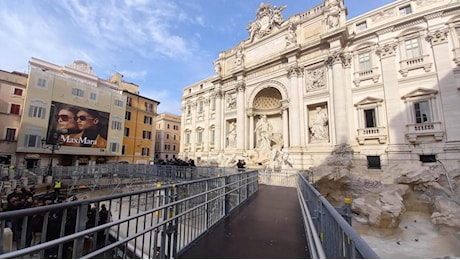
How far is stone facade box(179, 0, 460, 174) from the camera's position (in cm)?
1323

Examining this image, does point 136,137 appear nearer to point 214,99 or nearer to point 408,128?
point 214,99

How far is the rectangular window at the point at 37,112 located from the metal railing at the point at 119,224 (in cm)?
2202

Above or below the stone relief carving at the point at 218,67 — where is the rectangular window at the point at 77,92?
below

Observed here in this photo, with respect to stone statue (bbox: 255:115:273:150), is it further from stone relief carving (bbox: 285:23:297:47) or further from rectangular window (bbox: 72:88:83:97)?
rectangular window (bbox: 72:88:83:97)

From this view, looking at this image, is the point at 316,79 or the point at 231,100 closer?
the point at 316,79

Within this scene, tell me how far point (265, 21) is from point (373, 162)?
17613mm

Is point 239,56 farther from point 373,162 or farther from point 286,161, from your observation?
point 373,162

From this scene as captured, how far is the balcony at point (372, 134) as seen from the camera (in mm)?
14453

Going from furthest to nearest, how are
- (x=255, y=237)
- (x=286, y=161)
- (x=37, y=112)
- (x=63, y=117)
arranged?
1. (x=63, y=117)
2. (x=37, y=112)
3. (x=286, y=161)
4. (x=255, y=237)

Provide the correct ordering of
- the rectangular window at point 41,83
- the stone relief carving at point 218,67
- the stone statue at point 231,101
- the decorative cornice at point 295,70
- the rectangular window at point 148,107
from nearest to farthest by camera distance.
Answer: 1. the decorative cornice at point 295,70
2. the rectangular window at point 41,83
3. the stone statue at point 231,101
4. the stone relief carving at point 218,67
5. the rectangular window at point 148,107

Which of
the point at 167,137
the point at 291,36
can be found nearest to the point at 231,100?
the point at 291,36

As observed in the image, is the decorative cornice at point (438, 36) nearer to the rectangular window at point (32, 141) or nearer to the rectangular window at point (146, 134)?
the rectangular window at point (146, 134)

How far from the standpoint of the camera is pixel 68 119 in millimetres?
22766

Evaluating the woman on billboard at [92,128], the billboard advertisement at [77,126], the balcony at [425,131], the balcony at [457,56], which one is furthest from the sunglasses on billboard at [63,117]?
the balcony at [457,56]
